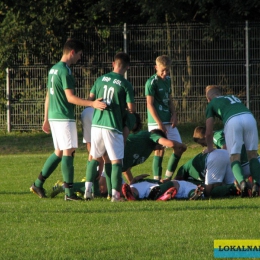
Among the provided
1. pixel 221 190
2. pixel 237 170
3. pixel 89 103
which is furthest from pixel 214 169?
pixel 89 103

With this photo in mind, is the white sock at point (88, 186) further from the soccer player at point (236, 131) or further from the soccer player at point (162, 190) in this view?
the soccer player at point (236, 131)

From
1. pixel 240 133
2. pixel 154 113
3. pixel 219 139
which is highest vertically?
pixel 154 113

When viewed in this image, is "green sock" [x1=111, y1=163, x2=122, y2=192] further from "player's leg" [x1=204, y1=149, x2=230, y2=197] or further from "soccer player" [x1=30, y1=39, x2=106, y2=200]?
"player's leg" [x1=204, y1=149, x2=230, y2=197]

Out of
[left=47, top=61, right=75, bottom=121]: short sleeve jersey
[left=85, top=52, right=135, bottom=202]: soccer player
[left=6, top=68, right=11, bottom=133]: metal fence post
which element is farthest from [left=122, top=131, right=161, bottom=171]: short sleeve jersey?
[left=6, top=68, right=11, bottom=133]: metal fence post

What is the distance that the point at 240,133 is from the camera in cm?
1071

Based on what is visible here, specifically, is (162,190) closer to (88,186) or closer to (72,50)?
(88,186)

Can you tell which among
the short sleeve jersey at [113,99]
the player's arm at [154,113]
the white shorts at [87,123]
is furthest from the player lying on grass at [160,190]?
the player's arm at [154,113]

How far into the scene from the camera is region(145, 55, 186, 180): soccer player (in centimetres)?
1236

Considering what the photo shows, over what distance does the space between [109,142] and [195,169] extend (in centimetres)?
171

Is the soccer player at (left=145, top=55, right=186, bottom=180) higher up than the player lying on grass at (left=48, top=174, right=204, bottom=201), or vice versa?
the soccer player at (left=145, top=55, right=186, bottom=180)

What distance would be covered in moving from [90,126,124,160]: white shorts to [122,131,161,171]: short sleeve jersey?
0.64 meters

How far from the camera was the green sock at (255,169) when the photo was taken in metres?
10.7

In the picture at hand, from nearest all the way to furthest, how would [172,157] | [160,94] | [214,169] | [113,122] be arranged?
[113,122]
[214,169]
[172,157]
[160,94]

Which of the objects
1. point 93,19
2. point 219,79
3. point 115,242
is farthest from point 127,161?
point 93,19
